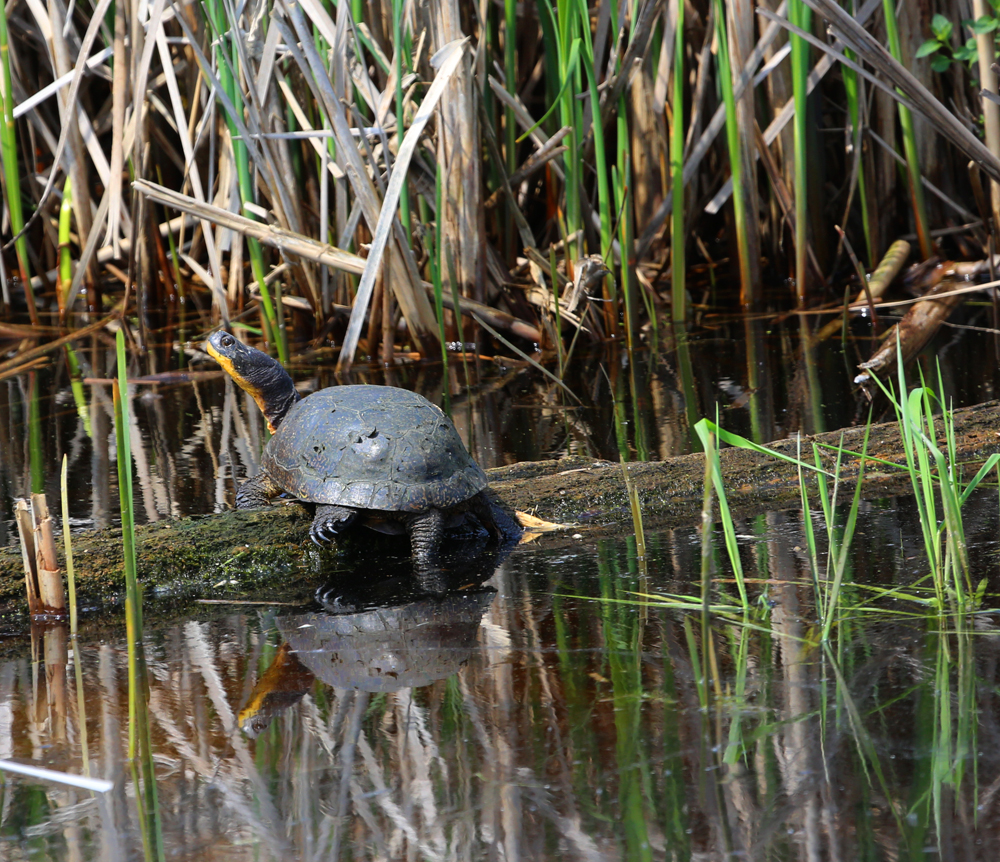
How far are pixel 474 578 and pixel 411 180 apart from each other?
2808 mm

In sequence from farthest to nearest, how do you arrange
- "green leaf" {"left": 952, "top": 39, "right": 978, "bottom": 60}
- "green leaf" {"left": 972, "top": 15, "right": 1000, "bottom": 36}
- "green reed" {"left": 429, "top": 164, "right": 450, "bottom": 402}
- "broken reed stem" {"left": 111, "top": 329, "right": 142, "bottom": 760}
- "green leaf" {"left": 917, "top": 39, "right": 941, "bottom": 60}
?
"green leaf" {"left": 917, "top": 39, "right": 941, "bottom": 60} → "green leaf" {"left": 952, "top": 39, "right": 978, "bottom": 60} → "green leaf" {"left": 972, "top": 15, "right": 1000, "bottom": 36} → "green reed" {"left": 429, "top": 164, "right": 450, "bottom": 402} → "broken reed stem" {"left": 111, "top": 329, "right": 142, "bottom": 760}

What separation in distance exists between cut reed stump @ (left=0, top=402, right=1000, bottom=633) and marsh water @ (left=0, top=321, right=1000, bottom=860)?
3.0 inches

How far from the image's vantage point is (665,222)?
6074 millimetres

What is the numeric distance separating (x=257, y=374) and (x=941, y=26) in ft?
13.4

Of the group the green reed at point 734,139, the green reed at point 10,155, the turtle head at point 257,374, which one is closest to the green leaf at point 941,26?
the green reed at point 734,139

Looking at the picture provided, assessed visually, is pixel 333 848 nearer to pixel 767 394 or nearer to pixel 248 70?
pixel 767 394

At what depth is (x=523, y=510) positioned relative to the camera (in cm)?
299

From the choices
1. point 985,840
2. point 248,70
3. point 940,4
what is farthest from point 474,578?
point 940,4

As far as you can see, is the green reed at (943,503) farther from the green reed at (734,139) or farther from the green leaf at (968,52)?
the green leaf at (968,52)

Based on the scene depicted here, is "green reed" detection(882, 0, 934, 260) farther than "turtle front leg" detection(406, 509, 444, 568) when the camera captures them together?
Yes

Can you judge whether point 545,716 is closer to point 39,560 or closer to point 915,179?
point 39,560

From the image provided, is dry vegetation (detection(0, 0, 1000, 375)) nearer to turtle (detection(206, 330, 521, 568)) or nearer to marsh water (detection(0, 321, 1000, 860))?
turtle (detection(206, 330, 521, 568))

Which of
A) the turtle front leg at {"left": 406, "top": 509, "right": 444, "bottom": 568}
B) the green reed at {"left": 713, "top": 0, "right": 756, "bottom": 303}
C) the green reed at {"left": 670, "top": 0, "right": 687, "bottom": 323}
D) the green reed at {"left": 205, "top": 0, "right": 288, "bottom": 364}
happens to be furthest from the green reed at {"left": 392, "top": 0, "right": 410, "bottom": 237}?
the turtle front leg at {"left": 406, "top": 509, "right": 444, "bottom": 568}

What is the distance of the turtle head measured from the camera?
3.36 meters
